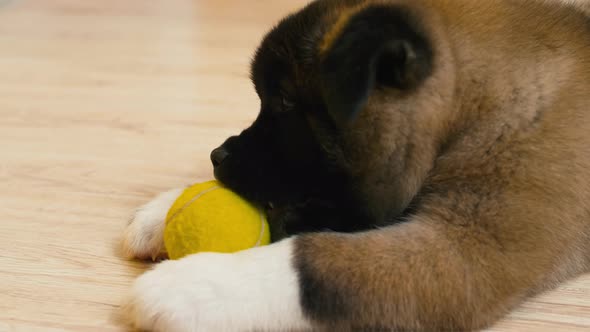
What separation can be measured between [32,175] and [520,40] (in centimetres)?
129

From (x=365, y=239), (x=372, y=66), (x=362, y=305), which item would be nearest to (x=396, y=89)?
(x=372, y=66)

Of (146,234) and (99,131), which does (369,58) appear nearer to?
(146,234)

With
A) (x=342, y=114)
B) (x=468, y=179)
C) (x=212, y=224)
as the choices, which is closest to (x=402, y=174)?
(x=468, y=179)

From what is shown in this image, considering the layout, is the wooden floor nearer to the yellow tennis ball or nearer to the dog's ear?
the yellow tennis ball

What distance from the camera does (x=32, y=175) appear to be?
2.04 meters

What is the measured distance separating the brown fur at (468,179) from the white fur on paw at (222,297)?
0.15 feet

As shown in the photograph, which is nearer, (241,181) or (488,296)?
(488,296)

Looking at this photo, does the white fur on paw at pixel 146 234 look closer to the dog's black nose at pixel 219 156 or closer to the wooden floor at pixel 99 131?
the wooden floor at pixel 99 131

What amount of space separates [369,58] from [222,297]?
463mm

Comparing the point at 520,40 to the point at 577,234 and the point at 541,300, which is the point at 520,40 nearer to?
the point at 577,234

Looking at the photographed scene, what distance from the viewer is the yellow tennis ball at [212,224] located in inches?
56.7

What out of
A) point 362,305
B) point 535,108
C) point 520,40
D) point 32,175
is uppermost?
point 520,40

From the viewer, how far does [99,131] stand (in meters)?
2.38

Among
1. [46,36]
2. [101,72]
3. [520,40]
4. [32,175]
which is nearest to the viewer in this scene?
[520,40]
